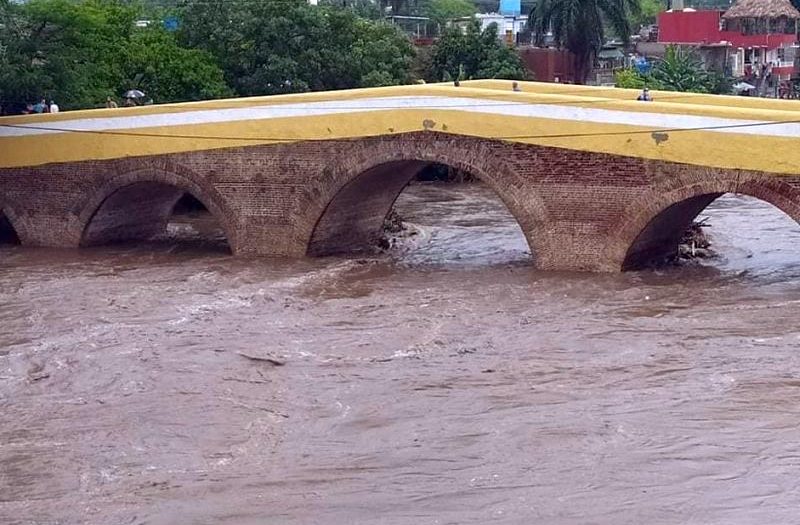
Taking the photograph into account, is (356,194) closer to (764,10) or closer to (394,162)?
(394,162)

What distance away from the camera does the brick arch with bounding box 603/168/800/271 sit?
16.8 metres

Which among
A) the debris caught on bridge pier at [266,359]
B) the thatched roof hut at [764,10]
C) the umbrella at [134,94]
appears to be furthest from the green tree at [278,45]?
the debris caught on bridge pier at [266,359]

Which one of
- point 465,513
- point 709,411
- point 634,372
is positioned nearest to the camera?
point 465,513

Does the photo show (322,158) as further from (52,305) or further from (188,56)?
(188,56)

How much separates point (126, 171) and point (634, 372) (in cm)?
999

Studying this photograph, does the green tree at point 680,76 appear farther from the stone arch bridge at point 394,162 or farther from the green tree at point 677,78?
the stone arch bridge at point 394,162

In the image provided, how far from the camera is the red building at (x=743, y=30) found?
41.2m

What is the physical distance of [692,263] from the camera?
1936cm

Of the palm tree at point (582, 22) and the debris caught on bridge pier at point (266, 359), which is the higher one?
the palm tree at point (582, 22)

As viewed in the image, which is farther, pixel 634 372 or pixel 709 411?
pixel 634 372

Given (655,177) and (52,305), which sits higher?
(655,177)

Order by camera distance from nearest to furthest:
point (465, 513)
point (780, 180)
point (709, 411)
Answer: point (465, 513)
point (709, 411)
point (780, 180)

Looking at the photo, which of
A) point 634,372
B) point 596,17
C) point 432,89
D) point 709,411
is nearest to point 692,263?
point 432,89

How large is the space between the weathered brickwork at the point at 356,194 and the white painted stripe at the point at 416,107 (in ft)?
1.45
